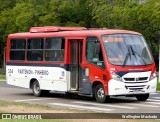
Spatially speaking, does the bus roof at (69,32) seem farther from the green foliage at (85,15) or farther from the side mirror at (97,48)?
the green foliage at (85,15)

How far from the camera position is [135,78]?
19125mm

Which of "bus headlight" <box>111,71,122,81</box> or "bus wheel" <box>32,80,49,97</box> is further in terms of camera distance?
"bus wheel" <box>32,80,49,97</box>

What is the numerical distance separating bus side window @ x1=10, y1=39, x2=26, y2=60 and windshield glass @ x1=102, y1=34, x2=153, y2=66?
580cm

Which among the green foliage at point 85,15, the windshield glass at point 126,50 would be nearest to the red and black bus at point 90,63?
the windshield glass at point 126,50

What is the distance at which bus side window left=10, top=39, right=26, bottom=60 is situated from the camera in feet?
79.2

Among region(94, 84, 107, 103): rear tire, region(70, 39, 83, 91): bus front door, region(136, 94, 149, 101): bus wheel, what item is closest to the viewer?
region(94, 84, 107, 103): rear tire

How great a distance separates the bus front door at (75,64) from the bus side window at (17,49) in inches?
152

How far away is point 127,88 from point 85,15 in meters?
23.1

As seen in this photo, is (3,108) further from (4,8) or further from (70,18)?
(4,8)

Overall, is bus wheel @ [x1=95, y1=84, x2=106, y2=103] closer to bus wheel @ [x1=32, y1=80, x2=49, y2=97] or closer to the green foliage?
bus wheel @ [x1=32, y1=80, x2=49, y2=97]

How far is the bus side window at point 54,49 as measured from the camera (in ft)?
70.4

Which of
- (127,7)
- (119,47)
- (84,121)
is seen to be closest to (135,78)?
(119,47)

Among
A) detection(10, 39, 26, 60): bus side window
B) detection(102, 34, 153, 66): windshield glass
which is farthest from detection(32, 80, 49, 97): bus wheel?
detection(102, 34, 153, 66): windshield glass

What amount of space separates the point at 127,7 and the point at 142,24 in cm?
148
